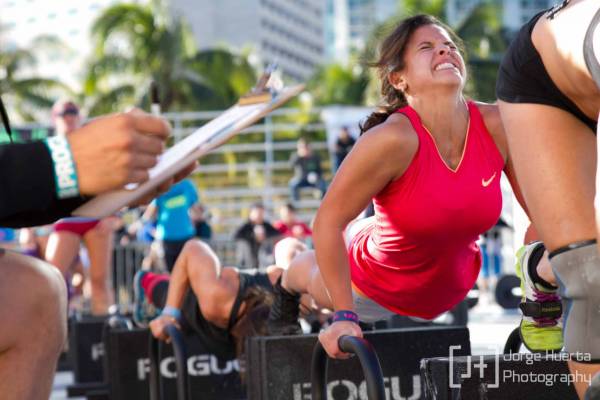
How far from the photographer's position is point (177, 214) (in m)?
10.8

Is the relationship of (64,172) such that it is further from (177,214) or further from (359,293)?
(177,214)

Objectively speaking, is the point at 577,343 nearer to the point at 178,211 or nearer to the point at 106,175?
the point at 106,175

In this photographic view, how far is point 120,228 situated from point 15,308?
46.7 ft

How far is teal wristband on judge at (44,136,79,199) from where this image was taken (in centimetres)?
214

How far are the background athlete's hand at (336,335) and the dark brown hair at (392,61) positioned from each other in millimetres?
998

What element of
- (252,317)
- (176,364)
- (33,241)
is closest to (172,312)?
(252,317)

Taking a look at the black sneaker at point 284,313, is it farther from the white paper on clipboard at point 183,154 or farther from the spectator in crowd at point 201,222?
the spectator in crowd at point 201,222

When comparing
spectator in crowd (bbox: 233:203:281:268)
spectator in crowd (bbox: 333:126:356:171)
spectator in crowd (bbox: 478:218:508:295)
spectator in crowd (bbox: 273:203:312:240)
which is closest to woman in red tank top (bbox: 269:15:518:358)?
spectator in crowd (bbox: 478:218:508:295)

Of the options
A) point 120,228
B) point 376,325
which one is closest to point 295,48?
point 120,228

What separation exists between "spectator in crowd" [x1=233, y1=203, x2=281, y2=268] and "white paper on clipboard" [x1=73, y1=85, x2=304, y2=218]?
Answer: 12.5 metres

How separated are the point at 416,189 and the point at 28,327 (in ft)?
6.70

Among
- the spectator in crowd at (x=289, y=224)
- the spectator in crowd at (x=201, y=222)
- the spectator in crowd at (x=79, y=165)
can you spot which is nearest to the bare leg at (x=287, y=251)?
the spectator in crowd at (x=79, y=165)

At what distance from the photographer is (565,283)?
2.87 m

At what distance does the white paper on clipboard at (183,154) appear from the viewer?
2.21 m
